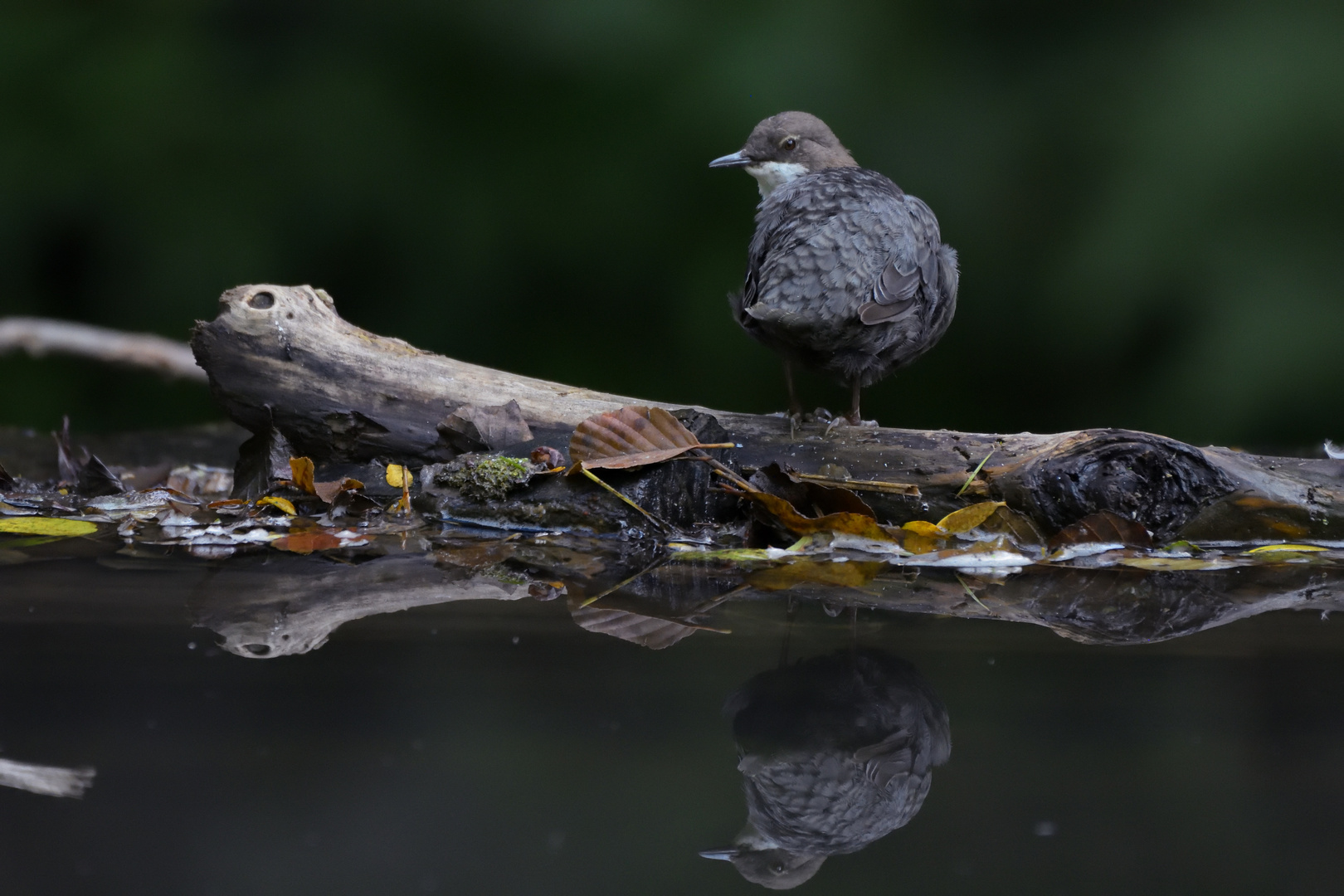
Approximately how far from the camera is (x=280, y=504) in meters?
2.58

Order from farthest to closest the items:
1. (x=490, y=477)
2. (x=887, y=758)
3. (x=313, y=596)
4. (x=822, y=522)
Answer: (x=490, y=477) → (x=822, y=522) → (x=313, y=596) → (x=887, y=758)

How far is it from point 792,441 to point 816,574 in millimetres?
595

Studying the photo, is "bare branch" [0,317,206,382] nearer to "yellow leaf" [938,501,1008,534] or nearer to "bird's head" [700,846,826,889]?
"yellow leaf" [938,501,1008,534]

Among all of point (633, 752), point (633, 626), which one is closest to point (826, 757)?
point (633, 752)

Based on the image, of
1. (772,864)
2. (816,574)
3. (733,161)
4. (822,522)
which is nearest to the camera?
(772,864)

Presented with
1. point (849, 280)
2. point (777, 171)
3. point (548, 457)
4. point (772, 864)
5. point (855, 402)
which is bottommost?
point (772, 864)

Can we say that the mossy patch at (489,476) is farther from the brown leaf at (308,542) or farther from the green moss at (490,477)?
the brown leaf at (308,542)

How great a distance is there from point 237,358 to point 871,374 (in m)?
1.52

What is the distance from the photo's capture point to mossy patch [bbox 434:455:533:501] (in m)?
2.57

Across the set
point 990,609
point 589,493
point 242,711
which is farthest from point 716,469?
point 242,711

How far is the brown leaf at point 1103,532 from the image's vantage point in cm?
229

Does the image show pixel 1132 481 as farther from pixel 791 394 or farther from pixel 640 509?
pixel 640 509

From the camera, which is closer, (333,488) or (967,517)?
(967,517)

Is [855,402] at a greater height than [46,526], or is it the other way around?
[855,402]
